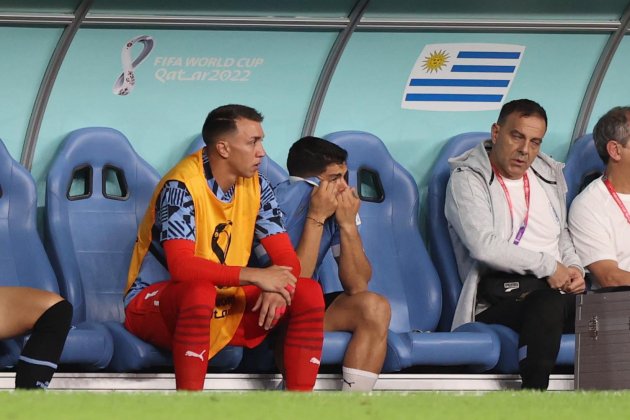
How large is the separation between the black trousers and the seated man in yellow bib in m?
0.89

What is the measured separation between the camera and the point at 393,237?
594 centimetres

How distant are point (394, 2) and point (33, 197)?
6.45 ft

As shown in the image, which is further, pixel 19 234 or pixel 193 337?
pixel 19 234

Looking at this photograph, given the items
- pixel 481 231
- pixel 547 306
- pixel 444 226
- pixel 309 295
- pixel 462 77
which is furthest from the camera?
pixel 462 77

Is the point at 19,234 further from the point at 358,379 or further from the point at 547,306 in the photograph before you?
the point at 547,306

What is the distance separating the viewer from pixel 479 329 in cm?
525

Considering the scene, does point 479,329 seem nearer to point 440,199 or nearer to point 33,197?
point 440,199

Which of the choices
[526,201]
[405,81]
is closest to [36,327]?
[526,201]

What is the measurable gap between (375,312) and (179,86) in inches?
67.2

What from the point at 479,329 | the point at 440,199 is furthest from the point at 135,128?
the point at 479,329

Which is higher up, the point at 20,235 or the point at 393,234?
the point at 393,234

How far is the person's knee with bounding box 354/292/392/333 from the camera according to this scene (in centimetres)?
487

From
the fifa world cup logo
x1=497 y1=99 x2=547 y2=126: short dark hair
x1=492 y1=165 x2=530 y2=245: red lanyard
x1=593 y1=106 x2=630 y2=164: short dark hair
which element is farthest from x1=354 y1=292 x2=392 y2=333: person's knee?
x1=593 y1=106 x2=630 y2=164: short dark hair

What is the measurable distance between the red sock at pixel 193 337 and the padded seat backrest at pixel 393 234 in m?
1.52
